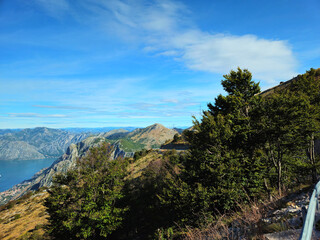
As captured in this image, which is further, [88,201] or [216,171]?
[88,201]

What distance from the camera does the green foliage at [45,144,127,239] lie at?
22.7m

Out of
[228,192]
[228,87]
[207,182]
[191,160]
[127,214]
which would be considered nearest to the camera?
[228,192]

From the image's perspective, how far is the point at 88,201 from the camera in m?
23.3

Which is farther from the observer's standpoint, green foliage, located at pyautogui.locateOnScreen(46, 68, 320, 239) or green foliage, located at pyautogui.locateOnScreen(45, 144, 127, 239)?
green foliage, located at pyautogui.locateOnScreen(45, 144, 127, 239)

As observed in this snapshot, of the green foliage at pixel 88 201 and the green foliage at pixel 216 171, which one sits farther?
the green foliage at pixel 88 201

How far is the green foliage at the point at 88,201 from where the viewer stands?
74.5ft

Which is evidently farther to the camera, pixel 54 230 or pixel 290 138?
pixel 54 230

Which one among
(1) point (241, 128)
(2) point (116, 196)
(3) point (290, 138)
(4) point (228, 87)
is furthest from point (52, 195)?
(4) point (228, 87)

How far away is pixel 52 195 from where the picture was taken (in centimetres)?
2380

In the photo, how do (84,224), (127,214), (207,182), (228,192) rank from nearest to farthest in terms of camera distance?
(228,192)
(207,182)
(84,224)
(127,214)

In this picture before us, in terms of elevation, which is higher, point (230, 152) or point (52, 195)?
point (230, 152)

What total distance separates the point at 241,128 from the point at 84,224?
78.5 feet

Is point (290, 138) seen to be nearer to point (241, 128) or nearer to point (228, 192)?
point (241, 128)

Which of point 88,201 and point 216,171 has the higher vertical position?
point 216,171
